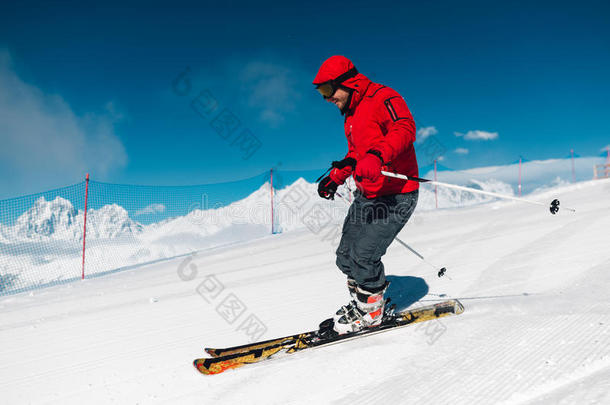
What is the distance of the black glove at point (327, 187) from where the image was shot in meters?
2.69

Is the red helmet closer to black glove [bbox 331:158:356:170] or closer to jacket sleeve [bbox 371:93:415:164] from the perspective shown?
jacket sleeve [bbox 371:93:415:164]

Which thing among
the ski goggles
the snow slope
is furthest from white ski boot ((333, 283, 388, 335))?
the ski goggles

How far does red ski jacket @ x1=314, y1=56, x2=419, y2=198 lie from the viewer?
2.28 meters

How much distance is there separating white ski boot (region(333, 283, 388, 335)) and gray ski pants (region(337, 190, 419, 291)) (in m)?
0.06

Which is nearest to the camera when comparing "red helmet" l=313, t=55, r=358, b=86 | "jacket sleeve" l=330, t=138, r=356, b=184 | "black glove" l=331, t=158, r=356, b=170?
"red helmet" l=313, t=55, r=358, b=86

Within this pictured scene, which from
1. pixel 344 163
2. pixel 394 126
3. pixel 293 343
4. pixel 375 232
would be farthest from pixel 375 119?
pixel 293 343

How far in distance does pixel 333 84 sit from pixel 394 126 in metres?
0.57

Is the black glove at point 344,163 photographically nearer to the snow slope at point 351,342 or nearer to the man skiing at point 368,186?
the man skiing at point 368,186

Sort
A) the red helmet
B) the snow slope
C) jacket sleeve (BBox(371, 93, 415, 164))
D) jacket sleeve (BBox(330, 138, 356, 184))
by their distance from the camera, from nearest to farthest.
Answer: the snow slope, jacket sleeve (BBox(371, 93, 415, 164)), the red helmet, jacket sleeve (BBox(330, 138, 356, 184))

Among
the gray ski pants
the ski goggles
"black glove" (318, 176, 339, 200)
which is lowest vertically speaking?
the gray ski pants

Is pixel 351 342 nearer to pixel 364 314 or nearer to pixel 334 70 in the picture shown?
pixel 364 314

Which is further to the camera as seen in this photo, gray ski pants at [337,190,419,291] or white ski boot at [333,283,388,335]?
white ski boot at [333,283,388,335]

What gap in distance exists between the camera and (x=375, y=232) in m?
2.35

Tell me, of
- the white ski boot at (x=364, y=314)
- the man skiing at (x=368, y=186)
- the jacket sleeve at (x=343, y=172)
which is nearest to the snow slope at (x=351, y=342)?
the white ski boot at (x=364, y=314)
